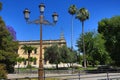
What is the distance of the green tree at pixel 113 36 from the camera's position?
59.9m

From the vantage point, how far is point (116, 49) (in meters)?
59.9

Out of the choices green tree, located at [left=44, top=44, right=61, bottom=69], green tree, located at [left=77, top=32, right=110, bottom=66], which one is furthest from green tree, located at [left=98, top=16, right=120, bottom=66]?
green tree, located at [left=77, top=32, right=110, bottom=66]

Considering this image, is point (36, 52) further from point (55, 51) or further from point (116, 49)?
point (116, 49)

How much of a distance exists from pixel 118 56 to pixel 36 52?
48.5 metres

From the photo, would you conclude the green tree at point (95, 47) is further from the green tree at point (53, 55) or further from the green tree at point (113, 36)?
the green tree at point (113, 36)

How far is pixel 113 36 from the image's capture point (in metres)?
60.6

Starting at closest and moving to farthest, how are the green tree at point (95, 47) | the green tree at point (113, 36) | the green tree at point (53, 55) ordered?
the green tree at point (113, 36) < the green tree at point (53, 55) < the green tree at point (95, 47)

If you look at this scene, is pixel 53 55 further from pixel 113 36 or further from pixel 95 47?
pixel 113 36

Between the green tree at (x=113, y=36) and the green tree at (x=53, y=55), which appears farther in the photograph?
the green tree at (x=53, y=55)

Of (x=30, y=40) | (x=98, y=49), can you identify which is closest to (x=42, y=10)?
(x=98, y=49)

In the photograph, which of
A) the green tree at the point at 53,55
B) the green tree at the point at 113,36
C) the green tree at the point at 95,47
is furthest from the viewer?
the green tree at the point at 95,47

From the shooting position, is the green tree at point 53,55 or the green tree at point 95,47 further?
the green tree at point 95,47

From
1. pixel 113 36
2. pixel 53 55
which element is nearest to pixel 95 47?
pixel 53 55

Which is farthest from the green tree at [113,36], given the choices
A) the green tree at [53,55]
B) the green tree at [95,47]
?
the green tree at [95,47]
